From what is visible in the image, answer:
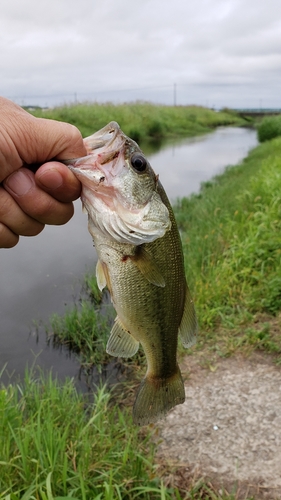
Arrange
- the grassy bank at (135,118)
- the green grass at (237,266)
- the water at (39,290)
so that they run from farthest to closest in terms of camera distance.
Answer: the grassy bank at (135,118)
the water at (39,290)
the green grass at (237,266)

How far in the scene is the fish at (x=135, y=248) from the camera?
68.9 inches

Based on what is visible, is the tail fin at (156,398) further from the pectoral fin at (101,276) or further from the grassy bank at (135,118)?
the grassy bank at (135,118)

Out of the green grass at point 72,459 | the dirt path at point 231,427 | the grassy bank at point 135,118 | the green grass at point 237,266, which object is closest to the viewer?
the green grass at point 72,459

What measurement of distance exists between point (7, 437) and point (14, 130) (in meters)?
2.36

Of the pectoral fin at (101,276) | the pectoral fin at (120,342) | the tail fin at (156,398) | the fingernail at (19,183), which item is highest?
the fingernail at (19,183)

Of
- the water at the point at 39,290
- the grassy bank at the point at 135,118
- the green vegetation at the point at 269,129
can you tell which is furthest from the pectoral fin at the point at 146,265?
the green vegetation at the point at 269,129

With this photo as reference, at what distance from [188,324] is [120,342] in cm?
34

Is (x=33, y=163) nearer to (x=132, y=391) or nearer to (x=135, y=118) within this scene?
(x=132, y=391)

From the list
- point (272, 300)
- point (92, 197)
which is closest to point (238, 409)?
point (272, 300)

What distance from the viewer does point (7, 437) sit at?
317cm

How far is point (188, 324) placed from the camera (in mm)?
2111

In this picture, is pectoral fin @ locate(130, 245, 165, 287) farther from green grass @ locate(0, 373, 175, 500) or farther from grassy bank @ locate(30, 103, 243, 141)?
grassy bank @ locate(30, 103, 243, 141)

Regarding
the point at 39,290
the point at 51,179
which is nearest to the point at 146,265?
the point at 51,179

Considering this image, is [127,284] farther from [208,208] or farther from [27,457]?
[208,208]
